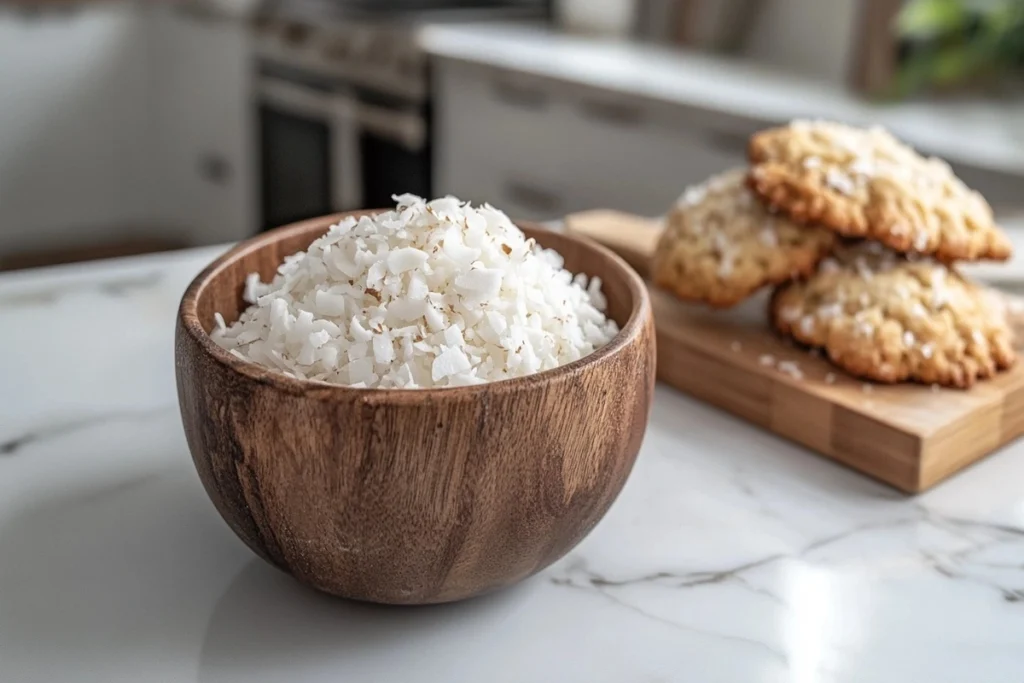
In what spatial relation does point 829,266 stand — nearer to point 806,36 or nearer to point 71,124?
point 806,36

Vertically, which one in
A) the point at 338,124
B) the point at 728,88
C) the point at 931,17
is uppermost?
the point at 931,17

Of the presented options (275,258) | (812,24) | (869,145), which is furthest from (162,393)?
(812,24)

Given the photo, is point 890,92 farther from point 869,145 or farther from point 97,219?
point 97,219

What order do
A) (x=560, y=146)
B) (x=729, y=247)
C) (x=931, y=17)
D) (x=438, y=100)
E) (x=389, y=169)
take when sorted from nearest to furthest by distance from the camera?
(x=729, y=247), (x=931, y=17), (x=560, y=146), (x=438, y=100), (x=389, y=169)

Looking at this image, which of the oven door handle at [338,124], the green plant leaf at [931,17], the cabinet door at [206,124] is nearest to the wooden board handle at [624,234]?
the green plant leaf at [931,17]

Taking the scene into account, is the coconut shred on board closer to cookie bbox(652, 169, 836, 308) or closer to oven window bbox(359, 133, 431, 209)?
cookie bbox(652, 169, 836, 308)

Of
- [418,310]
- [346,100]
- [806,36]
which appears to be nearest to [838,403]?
[418,310]

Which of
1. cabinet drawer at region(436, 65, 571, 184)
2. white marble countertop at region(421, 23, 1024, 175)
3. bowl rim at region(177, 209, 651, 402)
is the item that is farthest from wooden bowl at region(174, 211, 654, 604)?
cabinet drawer at region(436, 65, 571, 184)
